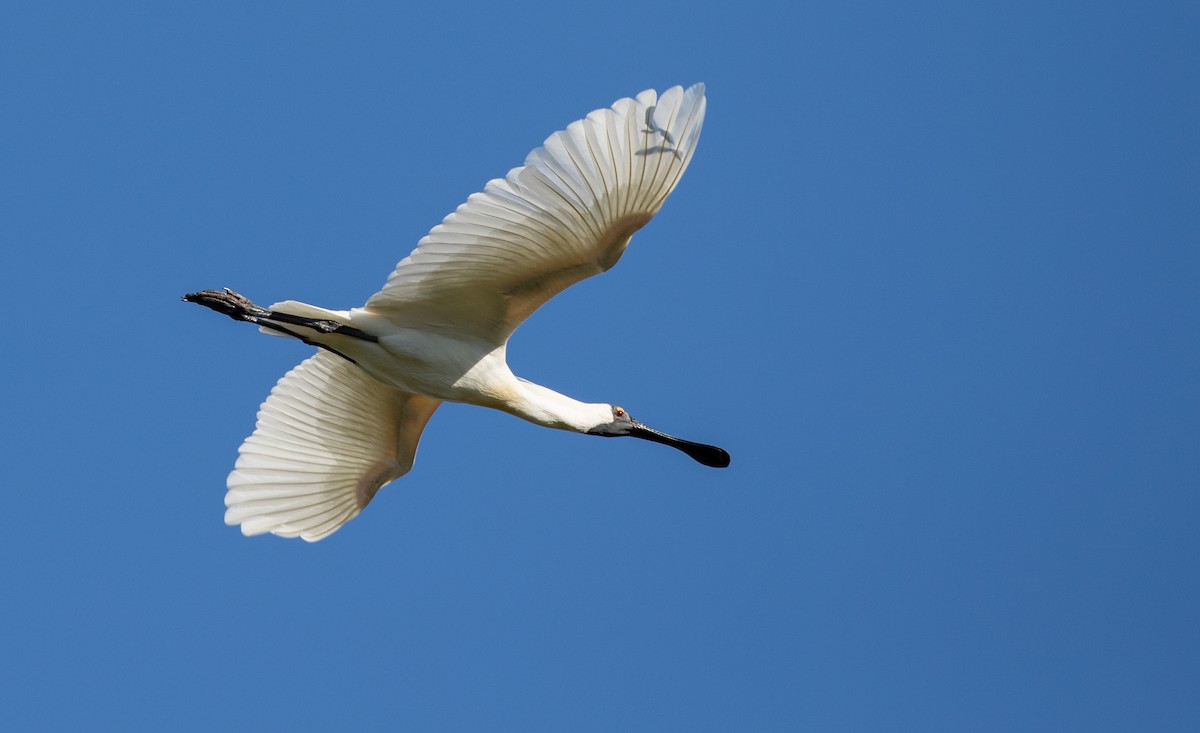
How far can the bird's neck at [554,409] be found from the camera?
1198cm

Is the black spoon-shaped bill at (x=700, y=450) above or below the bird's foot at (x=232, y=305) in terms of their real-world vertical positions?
above

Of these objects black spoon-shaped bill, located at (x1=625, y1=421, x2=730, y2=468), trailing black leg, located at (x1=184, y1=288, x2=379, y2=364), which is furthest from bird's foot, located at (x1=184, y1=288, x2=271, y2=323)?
black spoon-shaped bill, located at (x1=625, y1=421, x2=730, y2=468)

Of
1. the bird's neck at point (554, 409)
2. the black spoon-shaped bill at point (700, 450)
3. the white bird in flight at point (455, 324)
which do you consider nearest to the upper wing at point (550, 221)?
the white bird in flight at point (455, 324)

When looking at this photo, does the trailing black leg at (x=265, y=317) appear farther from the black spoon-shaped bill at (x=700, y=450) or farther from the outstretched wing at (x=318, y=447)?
the black spoon-shaped bill at (x=700, y=450)

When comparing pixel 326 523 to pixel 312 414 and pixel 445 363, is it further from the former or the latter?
pixel 445 363

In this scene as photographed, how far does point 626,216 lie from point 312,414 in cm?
428

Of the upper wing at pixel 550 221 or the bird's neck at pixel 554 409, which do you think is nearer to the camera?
the upper wing at pixel 550 221

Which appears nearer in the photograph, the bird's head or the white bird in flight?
the white bird in flight

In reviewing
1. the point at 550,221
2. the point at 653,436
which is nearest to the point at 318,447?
the point at 653,436

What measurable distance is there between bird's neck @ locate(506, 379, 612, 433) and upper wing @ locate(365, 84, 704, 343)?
2.09 ft

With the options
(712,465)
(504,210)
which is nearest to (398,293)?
(504,210)

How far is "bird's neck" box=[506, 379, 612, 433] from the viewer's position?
11984mm

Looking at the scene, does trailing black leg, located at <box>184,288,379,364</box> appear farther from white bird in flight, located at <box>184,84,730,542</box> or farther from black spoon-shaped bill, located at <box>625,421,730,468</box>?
black spoon-shaped bill, located at <box>625,421,730,468</box>

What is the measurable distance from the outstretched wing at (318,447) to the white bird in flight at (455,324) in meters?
0.01
